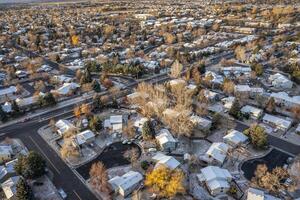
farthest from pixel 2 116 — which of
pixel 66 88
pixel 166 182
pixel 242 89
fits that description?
pixel 242 89

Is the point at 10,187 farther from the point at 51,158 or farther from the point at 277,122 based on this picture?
the point at 277,122

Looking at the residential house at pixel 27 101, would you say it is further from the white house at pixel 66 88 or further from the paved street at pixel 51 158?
the paved street at pixel 51 158

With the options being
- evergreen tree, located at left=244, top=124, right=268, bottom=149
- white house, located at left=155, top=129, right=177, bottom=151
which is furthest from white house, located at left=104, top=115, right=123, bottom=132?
evergreen tree, located at left=244, top=124, right=268, bottom=149

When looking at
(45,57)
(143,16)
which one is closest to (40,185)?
(45,57)

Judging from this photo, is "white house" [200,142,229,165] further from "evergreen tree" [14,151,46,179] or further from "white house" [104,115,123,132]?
"evergreen tree" [14,151,46,179]

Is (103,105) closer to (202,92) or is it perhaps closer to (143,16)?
(202,92)
